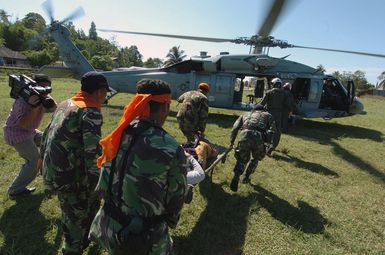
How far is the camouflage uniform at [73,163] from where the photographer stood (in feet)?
8.89

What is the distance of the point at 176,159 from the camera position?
2041mm

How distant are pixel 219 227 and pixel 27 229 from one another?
95.0 inches

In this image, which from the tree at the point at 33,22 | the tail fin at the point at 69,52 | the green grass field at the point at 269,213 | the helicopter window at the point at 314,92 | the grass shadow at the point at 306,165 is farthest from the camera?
the tree at the point at 33,22

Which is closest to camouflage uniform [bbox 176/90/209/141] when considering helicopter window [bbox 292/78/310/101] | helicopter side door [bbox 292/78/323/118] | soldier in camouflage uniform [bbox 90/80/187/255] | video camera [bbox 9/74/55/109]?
video camera [bbox 9/74/55/109]

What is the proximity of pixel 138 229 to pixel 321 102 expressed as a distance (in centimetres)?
1161

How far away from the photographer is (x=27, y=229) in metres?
3.83

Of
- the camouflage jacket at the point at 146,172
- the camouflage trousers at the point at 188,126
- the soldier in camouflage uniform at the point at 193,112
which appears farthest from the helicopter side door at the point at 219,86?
the camouflage jacket at the point at 146,172

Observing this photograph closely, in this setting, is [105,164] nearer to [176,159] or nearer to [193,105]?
[176,159]

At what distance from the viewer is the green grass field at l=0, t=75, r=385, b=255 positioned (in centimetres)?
377

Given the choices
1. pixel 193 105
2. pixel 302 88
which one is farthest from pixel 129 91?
pixel 193 105

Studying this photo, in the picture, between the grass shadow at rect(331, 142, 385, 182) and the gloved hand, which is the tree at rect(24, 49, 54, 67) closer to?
the grass shadow at rect(331, 142, 385, 182)

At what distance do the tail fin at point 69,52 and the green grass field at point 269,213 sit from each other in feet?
28.1

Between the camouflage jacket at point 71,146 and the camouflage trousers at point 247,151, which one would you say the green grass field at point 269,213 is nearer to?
the camouflage trousers at point 247,151

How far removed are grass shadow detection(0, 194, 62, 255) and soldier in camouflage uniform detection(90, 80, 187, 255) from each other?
6.18 feet
